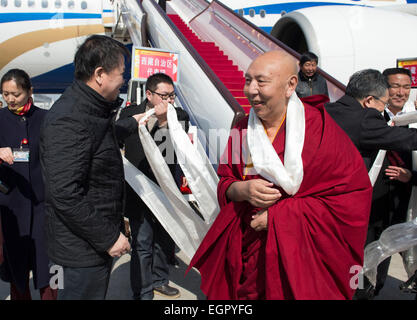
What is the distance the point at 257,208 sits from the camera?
1687 millimetres

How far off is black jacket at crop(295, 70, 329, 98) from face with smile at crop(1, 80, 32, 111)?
143 inches

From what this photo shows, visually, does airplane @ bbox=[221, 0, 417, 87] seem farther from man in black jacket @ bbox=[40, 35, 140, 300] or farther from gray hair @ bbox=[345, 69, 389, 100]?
man in black jacket @ bbox=[40, 35, 140, 300]

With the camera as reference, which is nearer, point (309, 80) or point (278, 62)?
point (278, 62)

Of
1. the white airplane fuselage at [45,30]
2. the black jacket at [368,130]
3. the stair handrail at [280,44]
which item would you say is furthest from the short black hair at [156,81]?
the white airplane fuselage at [45,30]

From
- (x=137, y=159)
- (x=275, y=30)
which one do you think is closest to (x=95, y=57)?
(x=137, y=159)

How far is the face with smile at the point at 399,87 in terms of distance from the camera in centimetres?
294

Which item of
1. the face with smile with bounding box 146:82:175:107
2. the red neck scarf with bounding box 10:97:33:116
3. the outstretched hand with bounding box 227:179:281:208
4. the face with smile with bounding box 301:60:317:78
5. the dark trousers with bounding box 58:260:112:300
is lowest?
the dark trousers with bounding box 58:260:112:300

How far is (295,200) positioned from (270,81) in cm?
51

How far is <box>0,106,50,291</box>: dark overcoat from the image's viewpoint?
2518 millimetres

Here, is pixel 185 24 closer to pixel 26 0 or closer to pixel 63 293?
pixel 26 0

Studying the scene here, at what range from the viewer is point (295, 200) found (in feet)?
5.09

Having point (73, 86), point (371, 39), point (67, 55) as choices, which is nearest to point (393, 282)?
point (73, 86)

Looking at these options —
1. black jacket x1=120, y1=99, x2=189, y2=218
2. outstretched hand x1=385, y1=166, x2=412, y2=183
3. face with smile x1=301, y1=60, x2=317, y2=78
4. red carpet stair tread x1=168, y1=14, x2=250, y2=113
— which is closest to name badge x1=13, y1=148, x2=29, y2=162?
black jacket x1=120, y1=99, x2=189, y2=218

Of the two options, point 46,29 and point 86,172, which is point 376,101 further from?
point 46,29
